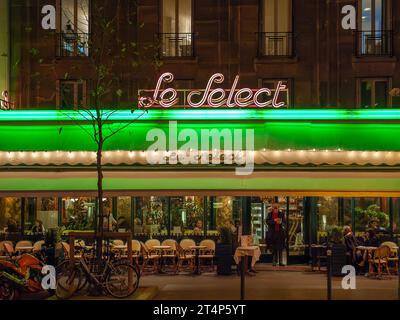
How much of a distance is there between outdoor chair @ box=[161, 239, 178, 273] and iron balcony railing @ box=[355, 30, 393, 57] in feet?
27.0

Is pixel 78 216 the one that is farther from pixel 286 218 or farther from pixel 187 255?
pixel 286 218

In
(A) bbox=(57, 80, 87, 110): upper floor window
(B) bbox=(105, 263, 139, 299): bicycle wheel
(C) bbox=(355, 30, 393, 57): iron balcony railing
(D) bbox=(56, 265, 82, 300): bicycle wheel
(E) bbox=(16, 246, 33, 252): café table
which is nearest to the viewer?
(D) bbox=(56, 265, 82, 300): bicycle wheel

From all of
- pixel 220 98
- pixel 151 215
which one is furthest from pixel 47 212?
pixel 220 98

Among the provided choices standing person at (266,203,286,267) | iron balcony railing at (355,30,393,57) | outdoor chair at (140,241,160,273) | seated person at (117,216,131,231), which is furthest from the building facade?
outdoor chair at (140,241,160,273)

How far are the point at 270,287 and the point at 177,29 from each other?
9.56 metres

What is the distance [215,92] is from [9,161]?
6.04m

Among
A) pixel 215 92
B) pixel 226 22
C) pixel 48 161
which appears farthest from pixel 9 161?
pixel 226 22

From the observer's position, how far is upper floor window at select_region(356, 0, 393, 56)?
23.9 meters

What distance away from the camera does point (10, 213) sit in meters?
24.9

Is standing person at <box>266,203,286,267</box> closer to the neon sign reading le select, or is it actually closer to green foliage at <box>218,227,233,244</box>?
green foliage at <box>218,227,233,244</box>

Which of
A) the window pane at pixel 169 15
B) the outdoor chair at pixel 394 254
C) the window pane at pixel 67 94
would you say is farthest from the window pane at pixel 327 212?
the window pane at pixel 67 94

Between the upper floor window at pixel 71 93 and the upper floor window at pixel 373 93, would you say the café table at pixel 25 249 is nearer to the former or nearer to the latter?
the upper floor window at pixel 71 93

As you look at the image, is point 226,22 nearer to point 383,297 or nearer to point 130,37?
point 130,37

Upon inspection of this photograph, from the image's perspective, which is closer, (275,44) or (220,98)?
(220,98)
